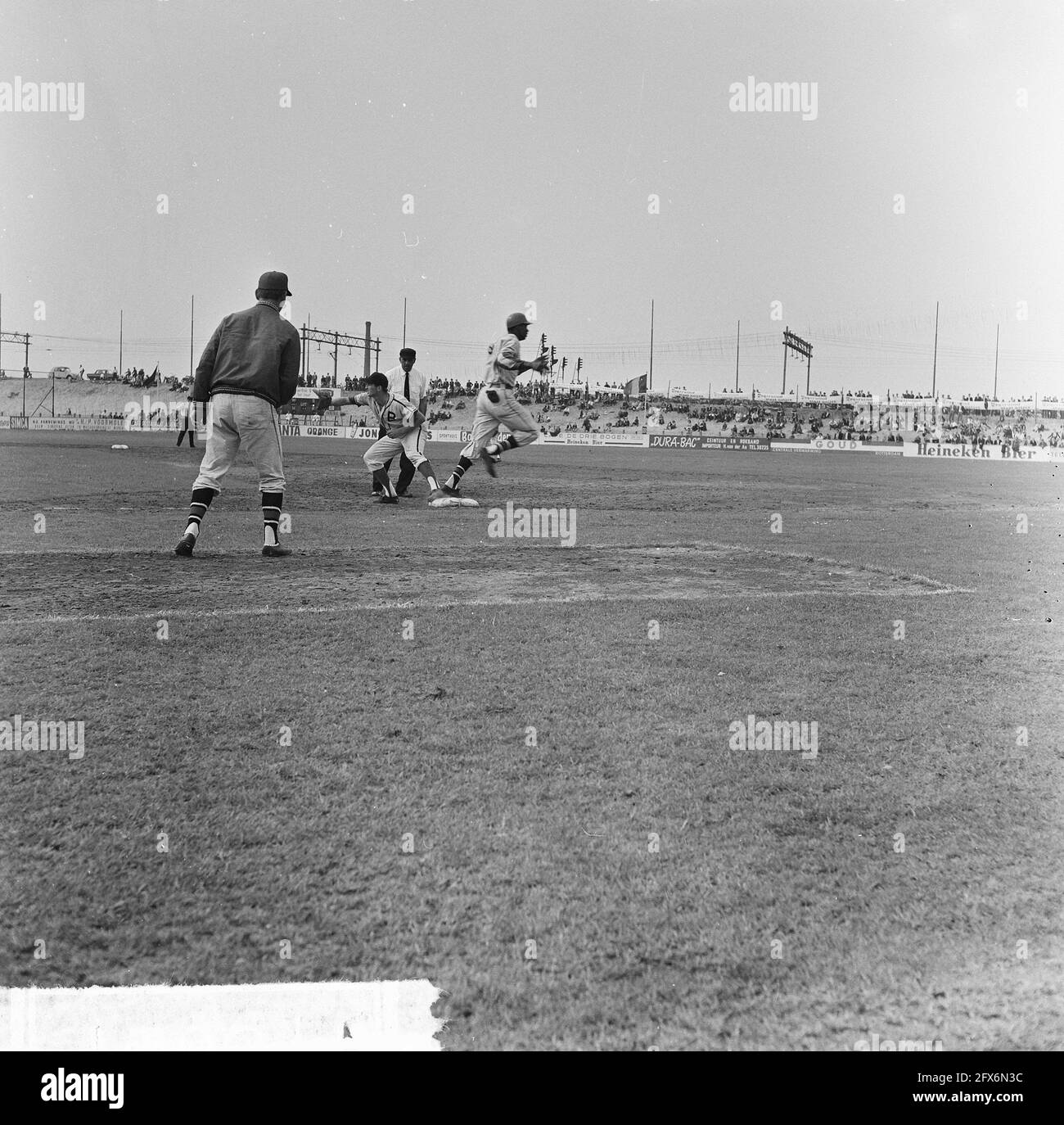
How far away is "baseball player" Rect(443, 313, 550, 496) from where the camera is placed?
510 inches

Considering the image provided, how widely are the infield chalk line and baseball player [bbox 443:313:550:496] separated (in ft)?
19.8

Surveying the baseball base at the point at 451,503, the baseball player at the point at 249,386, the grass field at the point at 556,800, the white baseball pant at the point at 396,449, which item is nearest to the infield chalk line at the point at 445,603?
the grass field at the point at 556,800

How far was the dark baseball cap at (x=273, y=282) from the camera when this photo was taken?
27.6 feet

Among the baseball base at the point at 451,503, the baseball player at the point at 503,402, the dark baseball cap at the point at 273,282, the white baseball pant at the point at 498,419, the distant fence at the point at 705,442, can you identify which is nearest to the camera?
the dark baseball cap at the point at 273,282

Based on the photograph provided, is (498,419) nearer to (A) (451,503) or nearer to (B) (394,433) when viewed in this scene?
(A) (451,503)

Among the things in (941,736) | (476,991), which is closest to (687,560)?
(941,736)

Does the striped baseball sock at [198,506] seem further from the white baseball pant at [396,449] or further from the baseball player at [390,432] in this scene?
the white baseball pant at [396,449]

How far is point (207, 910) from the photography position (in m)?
2.59

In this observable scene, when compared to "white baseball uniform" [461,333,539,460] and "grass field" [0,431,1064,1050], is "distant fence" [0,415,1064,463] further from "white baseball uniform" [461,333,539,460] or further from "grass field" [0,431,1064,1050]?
"grass field" [0,431,1064,1050]

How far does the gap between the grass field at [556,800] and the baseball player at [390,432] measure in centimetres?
593

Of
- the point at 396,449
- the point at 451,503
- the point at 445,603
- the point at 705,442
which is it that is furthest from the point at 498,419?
A: the point at 705,442

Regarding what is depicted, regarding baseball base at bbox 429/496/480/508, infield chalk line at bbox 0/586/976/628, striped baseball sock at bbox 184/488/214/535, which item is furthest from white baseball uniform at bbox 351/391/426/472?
infield chalk line at bbox 0/586/976/628

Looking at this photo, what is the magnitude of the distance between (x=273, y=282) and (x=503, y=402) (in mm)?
5192

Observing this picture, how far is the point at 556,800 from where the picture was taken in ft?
10.9
